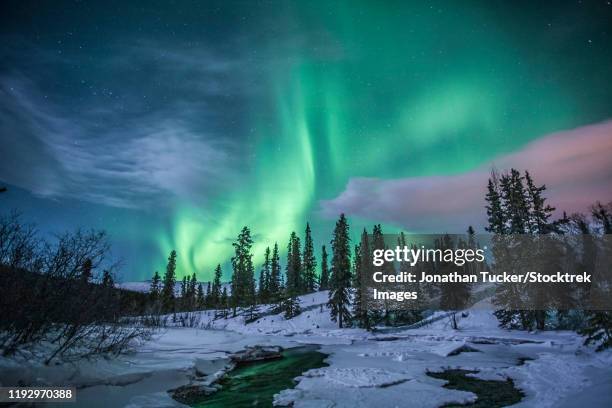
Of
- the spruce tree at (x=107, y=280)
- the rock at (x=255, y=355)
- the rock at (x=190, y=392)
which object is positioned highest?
the spruce tree at (x=107, y=280)

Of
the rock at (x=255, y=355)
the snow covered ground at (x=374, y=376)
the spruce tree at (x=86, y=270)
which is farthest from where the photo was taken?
the rock at (x=255, y=355)

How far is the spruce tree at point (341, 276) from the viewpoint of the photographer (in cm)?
4481

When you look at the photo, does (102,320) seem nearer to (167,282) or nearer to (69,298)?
(69,298)

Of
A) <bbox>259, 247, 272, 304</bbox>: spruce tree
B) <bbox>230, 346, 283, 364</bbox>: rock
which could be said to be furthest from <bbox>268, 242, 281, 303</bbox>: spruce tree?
<bbox>230, 346, 283, 364</bbox>: rock

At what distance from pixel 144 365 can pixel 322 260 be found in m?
81.3

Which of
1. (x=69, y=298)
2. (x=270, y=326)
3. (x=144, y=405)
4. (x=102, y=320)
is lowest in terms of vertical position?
(x=270, y=326)

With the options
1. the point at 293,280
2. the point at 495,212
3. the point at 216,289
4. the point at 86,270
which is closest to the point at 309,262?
the point at 293,280

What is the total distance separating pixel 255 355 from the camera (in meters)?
20.7

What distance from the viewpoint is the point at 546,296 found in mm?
31188

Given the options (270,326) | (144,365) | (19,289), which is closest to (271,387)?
Result: (144,365)

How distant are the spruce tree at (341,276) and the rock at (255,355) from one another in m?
22.8

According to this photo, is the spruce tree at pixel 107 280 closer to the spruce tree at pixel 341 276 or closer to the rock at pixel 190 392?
the rock at pixel 190 392

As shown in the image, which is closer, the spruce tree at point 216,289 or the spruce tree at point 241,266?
the spruce tree at point 241,266

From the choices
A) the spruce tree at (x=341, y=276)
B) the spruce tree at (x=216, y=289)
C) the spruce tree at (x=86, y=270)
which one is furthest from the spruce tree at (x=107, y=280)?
the spruce tree at (x=216, y=289)
